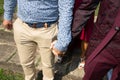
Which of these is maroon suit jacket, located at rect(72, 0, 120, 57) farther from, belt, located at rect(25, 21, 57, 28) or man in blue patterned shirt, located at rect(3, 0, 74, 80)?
belt, located at rect(25, 21, 57, 28)

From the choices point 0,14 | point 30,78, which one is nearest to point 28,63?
point 30,78

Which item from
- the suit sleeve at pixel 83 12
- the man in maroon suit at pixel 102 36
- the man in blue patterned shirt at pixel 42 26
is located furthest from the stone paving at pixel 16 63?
the suit sleeve at pixel 83 12

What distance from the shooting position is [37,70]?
13.0ft

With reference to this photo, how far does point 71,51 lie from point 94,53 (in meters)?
1.77

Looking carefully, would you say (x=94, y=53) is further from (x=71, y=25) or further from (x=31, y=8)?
(x=31, y=8)

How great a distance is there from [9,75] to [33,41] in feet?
3.43

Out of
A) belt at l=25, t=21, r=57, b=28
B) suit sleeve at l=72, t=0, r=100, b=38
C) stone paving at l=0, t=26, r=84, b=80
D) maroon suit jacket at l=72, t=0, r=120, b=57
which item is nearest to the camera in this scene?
maroon suit jacket at l=72, t=0, r=120, b=57

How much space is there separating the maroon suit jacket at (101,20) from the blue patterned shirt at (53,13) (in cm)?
9

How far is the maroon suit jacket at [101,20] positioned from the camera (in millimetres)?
2299

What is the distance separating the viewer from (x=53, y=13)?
2.86 meters

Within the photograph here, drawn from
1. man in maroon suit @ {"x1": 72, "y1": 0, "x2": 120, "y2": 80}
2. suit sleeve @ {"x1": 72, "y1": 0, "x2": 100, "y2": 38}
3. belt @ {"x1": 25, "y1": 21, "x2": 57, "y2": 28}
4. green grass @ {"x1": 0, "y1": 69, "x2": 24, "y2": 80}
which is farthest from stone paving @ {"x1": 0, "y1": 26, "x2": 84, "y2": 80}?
suit sleeve @ {"x1": 72, "y1": 0, "x2": 100, "y2": 38}

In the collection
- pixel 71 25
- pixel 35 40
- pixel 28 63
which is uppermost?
pixel 71 25

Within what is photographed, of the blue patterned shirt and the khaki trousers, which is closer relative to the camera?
the blue patterned shirt

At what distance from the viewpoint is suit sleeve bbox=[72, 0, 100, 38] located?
243 cm
